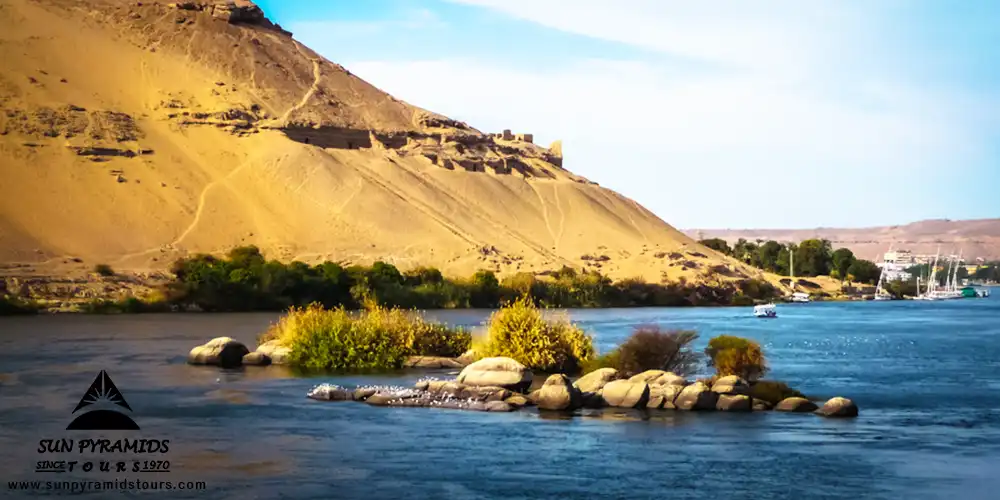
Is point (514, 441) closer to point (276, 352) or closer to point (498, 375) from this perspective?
point (498, 375)

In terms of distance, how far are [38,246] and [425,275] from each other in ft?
92.1

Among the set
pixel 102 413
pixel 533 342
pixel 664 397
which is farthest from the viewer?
pixel 533 342

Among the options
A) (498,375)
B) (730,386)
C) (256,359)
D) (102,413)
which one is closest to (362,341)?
(256,359)

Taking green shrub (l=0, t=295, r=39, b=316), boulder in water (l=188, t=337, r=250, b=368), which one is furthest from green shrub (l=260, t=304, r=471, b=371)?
green shrub (l=0, t=295, r=39, b=316)

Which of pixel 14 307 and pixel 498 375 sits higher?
pixel 14 307

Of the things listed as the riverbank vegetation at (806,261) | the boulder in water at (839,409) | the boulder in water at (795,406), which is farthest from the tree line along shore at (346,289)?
the riverbank vegetation at (806,261)

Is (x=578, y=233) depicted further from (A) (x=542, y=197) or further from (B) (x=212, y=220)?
(B) (x=212, y=220)

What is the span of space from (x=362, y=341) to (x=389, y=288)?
4566cm

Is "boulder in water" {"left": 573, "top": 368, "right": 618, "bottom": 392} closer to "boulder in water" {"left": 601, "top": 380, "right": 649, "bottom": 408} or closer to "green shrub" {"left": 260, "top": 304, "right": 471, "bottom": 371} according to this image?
"boulder in water" {"left": 601, "top": 380, "right": 649, "bottom": 408}

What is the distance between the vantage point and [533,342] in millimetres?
36625

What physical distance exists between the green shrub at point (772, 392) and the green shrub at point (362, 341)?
43.9ft

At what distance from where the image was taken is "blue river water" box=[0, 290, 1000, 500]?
68.1 ft

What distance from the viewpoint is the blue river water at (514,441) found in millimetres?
20750

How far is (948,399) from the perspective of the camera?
32.9 m
